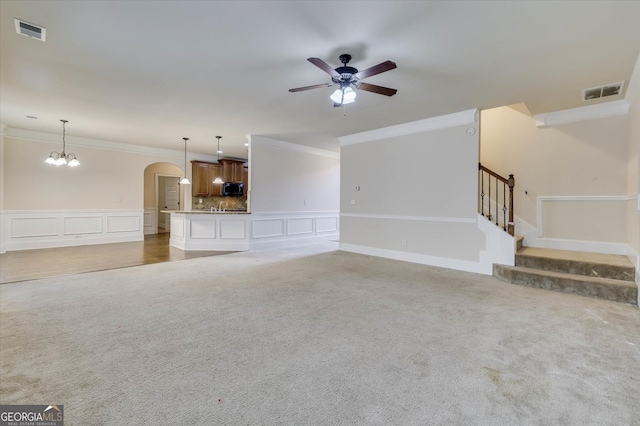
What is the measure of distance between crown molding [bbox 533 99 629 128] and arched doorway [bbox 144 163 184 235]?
9058 mm

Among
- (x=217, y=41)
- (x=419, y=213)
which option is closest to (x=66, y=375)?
(x=217, y=41)

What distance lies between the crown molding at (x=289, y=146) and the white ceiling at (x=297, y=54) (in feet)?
5.26

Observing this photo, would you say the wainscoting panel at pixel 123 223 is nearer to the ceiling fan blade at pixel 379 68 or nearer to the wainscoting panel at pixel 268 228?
the wainscoting panel at pixel 268 228

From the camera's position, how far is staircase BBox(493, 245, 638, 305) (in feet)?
10.8

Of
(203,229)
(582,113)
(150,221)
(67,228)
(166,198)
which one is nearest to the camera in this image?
(582,113)

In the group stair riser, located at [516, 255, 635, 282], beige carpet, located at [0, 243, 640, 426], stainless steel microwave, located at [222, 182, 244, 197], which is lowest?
beige carpet, located at [0, 243, 640, 426]

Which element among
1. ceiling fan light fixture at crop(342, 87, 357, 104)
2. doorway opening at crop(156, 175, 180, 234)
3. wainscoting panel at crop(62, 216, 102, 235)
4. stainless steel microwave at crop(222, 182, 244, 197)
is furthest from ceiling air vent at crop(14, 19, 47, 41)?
doorway opening at crop(156, 175, 180, 234)

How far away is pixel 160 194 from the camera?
33.2 feet

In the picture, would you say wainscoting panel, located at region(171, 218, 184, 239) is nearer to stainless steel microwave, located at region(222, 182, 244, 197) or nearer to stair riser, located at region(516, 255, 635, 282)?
stainless steel microwave, located at region(222, 182, 244, 197)

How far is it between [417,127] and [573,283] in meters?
3.30

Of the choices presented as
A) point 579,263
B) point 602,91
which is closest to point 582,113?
point 602,91

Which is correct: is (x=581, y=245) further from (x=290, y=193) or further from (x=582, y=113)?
(x=290, y=193)

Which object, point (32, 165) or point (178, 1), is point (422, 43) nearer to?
point (178, 1)

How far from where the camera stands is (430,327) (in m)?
2.57
